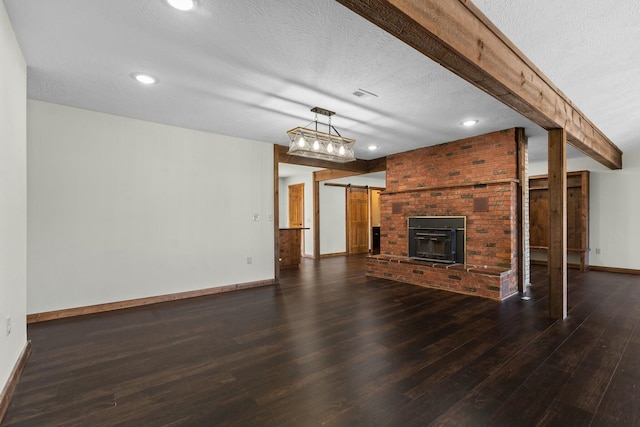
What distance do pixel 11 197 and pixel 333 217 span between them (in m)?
7.39

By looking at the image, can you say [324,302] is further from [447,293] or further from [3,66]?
[3,66]

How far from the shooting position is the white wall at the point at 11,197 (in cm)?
195

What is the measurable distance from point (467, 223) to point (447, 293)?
1223mm

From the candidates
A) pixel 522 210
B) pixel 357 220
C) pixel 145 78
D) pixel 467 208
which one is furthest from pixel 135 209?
pixel 357 220

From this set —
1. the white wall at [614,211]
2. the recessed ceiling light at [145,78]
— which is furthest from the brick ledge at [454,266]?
the recessed ceiling light at [145,78]

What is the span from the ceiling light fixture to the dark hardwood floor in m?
1.91

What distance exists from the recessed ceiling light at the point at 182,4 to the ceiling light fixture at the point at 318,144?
171 centimetres

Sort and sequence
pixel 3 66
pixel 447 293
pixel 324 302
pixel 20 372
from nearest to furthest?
pixel 3 66 → pixel 20 372 → pixel 324 302 → pixel 447 293

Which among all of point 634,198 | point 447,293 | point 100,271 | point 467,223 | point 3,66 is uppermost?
point 3,66

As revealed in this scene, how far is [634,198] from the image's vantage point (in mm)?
6012

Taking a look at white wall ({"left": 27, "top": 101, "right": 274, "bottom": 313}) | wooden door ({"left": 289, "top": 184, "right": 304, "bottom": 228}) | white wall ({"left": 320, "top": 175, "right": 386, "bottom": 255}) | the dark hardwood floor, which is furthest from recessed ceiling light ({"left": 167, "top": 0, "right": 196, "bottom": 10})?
wooden door ({"left": 289, "top": 184, "right": 304, "bottom": 228})

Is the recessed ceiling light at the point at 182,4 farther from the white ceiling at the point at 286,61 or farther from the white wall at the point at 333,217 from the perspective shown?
the white wall at the point at 333,217

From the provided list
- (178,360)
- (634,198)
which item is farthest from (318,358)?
(634,198)

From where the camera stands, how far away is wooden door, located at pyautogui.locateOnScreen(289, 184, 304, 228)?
363 inches
